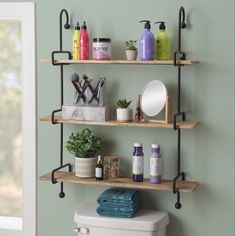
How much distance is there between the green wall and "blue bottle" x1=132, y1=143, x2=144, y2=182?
10 centimetres

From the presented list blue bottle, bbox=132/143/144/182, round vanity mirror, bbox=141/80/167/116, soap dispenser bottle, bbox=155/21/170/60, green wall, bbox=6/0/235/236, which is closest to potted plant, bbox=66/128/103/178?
green wall, bbox=6/0/235/236

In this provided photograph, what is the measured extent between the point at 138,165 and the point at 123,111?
10.8 inches

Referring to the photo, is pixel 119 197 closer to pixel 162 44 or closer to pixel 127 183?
pixel 127 183

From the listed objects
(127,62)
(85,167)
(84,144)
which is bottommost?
(85,167)

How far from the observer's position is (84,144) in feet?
9.67

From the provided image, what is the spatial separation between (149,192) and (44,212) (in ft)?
1.97

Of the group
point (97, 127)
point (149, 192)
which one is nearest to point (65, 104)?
point (97, 127)

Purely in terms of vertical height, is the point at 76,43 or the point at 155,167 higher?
the point at 76,43

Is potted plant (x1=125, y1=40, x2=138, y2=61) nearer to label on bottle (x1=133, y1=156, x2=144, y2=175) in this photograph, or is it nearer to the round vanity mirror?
the round vanity mirror

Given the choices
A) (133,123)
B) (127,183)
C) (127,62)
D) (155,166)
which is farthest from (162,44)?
(127,183)

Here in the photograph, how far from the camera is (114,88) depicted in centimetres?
301

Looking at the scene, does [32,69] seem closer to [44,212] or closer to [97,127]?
[97,127]

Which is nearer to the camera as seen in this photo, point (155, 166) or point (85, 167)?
point (155, 166)

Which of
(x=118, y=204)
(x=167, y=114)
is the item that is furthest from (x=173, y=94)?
(x=118, y=204)
